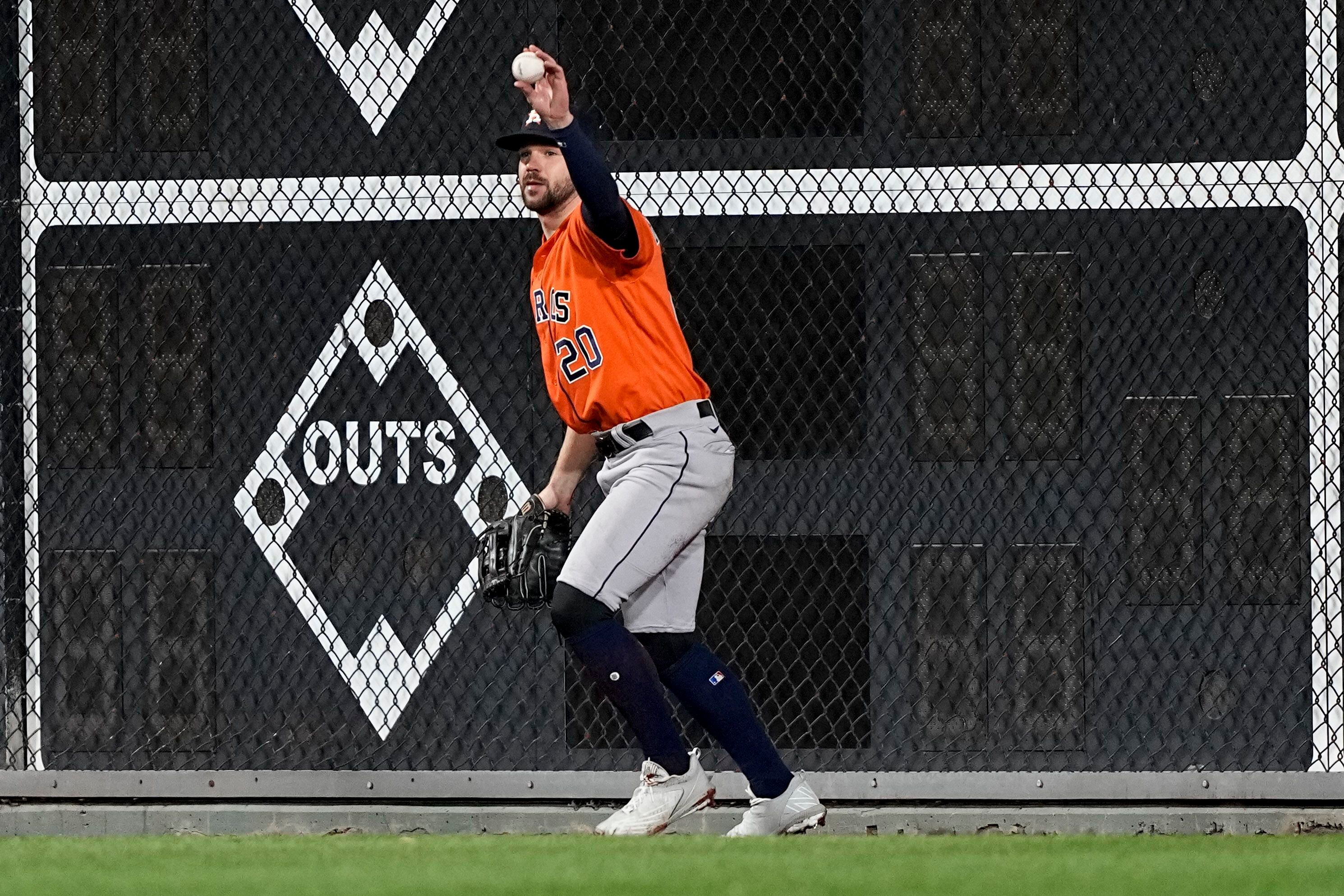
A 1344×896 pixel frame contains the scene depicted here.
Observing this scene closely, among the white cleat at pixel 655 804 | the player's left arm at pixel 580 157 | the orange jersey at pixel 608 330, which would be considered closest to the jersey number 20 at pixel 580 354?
the orange jersey at pixel 608 330

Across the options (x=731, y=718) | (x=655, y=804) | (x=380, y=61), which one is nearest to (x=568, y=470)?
(x=731, y=718)

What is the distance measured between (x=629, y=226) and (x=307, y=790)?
1809mm

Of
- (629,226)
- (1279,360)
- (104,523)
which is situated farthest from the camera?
(104,523)

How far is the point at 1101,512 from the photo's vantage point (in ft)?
14.6

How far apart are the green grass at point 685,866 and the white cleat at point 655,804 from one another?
44 mm

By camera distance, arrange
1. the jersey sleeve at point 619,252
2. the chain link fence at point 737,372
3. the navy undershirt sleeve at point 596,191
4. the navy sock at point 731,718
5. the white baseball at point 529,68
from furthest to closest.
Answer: the chain link fence at point 737,372, the navy sock at point 731,718, the jersey sleeve at point 619,252, the navy undershirt sleeve at point 596,191, the white baseball at point 529,68

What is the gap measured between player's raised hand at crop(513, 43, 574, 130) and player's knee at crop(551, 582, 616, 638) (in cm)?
99

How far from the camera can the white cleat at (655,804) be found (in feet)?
13.1

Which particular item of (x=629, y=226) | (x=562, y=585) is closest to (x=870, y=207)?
(x=629, y=226)

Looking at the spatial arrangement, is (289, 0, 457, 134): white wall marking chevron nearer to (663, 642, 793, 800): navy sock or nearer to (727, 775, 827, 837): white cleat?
(663, 642, 793, 800): navy sock

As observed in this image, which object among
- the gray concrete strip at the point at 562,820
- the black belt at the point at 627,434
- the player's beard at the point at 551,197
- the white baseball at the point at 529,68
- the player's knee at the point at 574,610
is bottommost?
the gray concrete strip at the point at 562,820

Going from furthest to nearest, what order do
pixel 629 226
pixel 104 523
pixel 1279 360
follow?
pixel 104 523
pixel 1279 360
pixel 629 226

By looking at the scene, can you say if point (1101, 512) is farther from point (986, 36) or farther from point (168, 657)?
point (168, 657)

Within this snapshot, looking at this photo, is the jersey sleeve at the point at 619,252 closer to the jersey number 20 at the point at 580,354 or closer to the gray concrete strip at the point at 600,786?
the jersey number 20 at the point at 580,354
